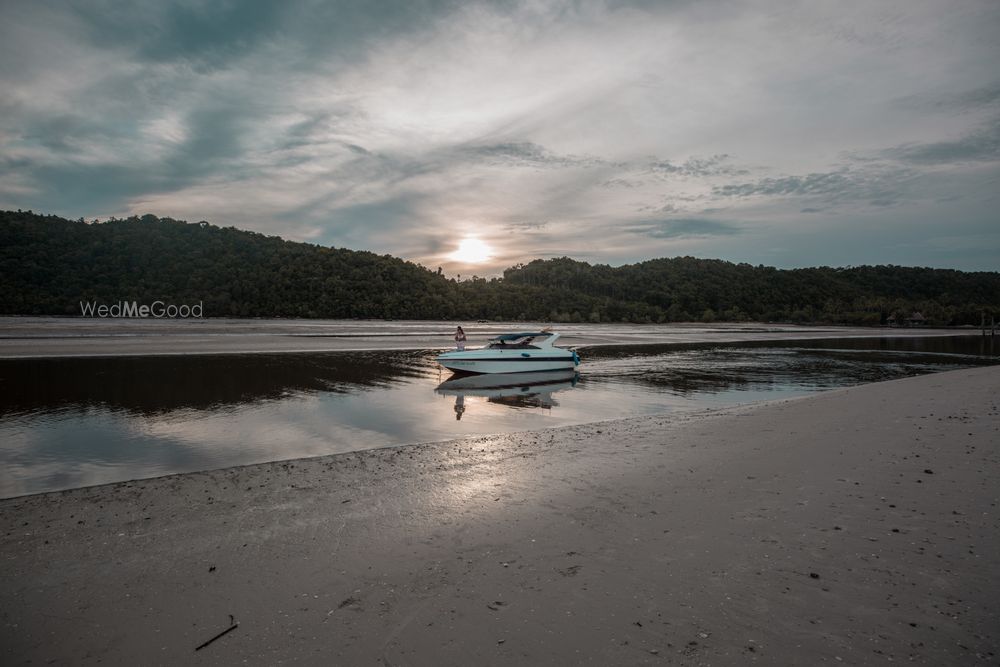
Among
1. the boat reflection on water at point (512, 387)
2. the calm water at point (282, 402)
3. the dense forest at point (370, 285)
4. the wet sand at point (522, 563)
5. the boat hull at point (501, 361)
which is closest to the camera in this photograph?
the wet sand at point (522, 563)

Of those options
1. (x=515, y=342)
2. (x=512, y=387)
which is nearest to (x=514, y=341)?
(x=515, y=342)

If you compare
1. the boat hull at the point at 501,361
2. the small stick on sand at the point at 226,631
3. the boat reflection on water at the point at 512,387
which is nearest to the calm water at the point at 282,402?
the boat reflection on water at the point at 512,387

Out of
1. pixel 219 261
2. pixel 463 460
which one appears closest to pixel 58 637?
pixel 463 460

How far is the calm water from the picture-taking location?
8.80 meters

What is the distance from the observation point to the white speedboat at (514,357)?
19.9 m

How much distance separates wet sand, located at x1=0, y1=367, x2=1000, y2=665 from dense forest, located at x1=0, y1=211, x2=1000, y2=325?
281 ft

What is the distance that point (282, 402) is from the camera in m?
→ 14.0

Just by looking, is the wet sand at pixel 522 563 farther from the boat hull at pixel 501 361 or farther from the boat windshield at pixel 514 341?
the boat windshield at pixel 514 341

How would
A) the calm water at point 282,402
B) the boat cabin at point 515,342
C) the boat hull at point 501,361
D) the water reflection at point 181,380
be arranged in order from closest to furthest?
the calm water at point 282,402
the water reflection at point 181,380
the boat hull at point 501,361
the boat cabin at point 515,342

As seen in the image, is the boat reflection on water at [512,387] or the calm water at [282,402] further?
the boat reflection on water at [512,387]

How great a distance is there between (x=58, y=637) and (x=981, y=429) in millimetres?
13515

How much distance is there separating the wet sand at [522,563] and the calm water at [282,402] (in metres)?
1.88

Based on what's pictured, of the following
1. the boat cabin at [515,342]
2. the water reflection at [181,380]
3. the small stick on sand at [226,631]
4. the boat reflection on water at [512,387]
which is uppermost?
the boat cabin at [515,342]

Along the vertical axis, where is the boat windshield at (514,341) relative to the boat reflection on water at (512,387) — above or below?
above
